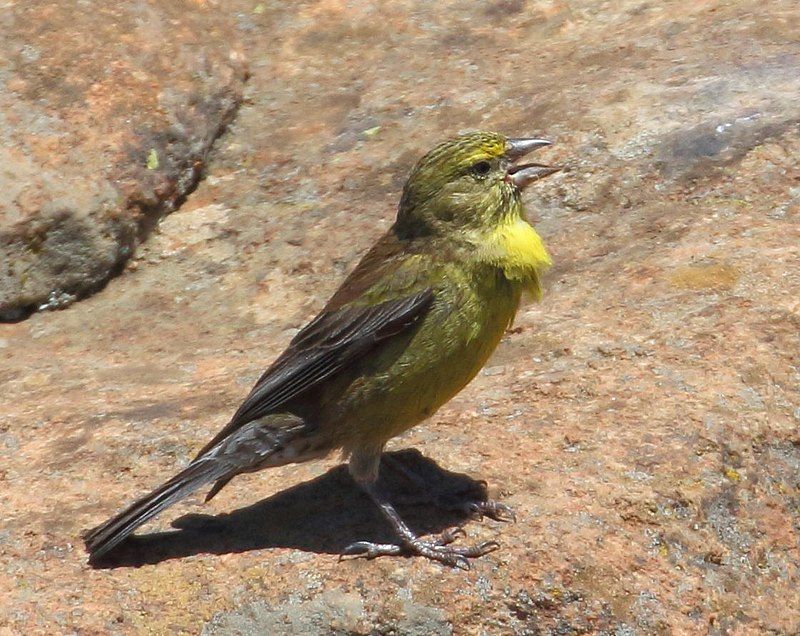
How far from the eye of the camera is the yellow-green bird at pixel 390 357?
190 inches

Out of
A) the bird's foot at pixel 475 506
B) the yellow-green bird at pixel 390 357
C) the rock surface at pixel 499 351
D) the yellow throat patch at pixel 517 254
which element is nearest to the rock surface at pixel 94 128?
the rock surface at pixel 499 351

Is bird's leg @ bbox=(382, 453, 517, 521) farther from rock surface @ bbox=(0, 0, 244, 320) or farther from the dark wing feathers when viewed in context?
rock surface @ bbox=(0, 0, 244, 320)

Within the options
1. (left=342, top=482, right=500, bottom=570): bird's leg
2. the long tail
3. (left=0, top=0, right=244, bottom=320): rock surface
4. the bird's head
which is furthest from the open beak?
(left=0, top=0, right=244, bottom=320): rock surface

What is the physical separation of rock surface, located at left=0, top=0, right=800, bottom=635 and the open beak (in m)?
0.81

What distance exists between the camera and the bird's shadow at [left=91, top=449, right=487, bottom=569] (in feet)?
15.9

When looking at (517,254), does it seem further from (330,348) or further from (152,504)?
(152,504)

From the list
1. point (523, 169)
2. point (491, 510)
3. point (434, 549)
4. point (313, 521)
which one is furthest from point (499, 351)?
point (434, 549)

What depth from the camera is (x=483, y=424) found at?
17.8 feet

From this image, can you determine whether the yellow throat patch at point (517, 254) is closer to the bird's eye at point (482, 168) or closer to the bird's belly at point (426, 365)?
the bird's belly at point (426, 365)

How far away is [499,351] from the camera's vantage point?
19.5 feet

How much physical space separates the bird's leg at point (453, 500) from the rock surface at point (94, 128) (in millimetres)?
2651

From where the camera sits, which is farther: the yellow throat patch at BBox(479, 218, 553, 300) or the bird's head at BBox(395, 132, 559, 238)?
the bird's head at BBox(395, 132, 559, 238)

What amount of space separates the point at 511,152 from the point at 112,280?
9.22 feet

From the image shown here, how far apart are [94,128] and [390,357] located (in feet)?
10.5
